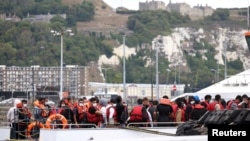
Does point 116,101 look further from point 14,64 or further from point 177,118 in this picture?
point 14,64

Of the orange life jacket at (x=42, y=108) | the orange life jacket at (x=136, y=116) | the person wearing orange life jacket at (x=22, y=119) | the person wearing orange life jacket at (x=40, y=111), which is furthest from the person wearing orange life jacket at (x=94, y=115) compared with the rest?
the person wearing orange life jacket at (x=22, y=119)

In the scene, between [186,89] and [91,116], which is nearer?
[91,116]

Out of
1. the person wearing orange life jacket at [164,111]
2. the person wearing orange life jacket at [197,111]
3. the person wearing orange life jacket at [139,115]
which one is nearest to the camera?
the person wearing orange life jacket at [197,111]

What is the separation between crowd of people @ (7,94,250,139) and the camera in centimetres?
2678

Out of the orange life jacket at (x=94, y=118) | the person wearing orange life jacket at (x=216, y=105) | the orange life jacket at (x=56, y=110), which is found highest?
the person wearing orange life jacket at (x=216, y=105)

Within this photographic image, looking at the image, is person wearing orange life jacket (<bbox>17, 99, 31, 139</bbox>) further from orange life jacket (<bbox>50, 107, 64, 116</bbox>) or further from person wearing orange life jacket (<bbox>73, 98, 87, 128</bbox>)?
person wearing orange life jacket (<bbox>73, 98, 87, 128</bbox>)

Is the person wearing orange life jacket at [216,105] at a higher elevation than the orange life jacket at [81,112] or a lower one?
higher

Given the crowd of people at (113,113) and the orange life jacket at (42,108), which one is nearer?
the crowd of people at (113,113)

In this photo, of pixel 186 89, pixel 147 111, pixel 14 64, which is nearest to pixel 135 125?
pixel 147 111

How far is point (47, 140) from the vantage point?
2461cm

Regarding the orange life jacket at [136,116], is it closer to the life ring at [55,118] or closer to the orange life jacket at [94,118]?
the orange life jacket at [94,118]

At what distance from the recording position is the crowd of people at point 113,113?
1054 inches

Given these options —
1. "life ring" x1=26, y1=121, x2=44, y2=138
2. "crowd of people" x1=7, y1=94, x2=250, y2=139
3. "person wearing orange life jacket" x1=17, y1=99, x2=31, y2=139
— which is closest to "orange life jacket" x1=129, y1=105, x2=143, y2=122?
"crowd of people" x1=7, y1=94, x2=250, y2=139

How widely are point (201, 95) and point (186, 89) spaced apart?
118m
